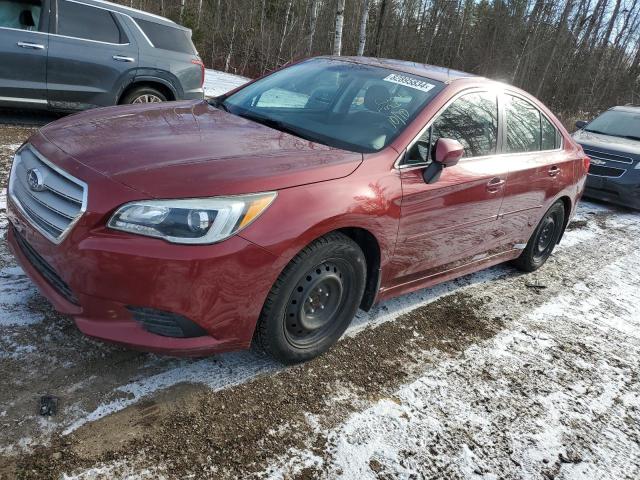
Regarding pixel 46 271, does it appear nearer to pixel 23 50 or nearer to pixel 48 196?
pixel 48 196

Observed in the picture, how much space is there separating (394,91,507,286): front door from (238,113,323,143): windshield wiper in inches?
24.9

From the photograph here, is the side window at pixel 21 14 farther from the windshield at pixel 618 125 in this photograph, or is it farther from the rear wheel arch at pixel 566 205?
the windshield at pixel 618 125

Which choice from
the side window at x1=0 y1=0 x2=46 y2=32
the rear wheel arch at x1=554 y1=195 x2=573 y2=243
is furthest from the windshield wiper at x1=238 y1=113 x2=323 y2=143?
the side window at x1=0 y1=0 x2=46 y2=32

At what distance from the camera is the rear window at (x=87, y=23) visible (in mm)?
6492

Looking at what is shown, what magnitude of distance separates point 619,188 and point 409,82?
603 cm

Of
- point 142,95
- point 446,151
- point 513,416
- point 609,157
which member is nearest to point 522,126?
point 446,151

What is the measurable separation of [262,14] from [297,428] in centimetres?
2552

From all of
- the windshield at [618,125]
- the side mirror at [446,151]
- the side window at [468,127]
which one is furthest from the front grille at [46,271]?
the windshield at [618,125]

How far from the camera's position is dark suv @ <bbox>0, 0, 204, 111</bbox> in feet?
20.5

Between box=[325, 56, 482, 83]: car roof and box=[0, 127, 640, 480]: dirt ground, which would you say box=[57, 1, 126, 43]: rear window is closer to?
box=[0, 127, 640, 480]: dirt ground

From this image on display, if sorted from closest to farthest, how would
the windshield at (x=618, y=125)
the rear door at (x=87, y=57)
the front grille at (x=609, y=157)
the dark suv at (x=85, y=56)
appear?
the dark suv at (x=85, y=56), the rear door at (x=87, y=57), the front grille at (x=609, y=157), the windshield at (x=618, y=125)

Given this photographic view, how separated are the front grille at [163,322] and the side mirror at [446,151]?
1.75m

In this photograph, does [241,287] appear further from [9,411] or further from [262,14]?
[262,14]

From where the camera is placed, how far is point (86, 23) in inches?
261
